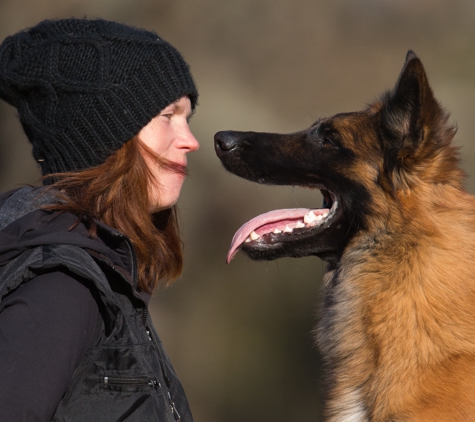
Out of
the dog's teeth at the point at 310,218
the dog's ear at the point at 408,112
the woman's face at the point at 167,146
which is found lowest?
the dog's teeth at the point at 310,218

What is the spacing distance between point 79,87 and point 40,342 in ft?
2.71

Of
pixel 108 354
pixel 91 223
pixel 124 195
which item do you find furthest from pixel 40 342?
pixel 124 195

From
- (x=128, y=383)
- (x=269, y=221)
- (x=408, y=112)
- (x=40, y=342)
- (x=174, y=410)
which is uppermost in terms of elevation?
(x=408, y=112)

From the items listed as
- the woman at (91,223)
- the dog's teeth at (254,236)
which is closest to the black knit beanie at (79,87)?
the woman at (91,223)

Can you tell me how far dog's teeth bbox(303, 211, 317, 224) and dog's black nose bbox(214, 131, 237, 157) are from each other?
16.7 inches

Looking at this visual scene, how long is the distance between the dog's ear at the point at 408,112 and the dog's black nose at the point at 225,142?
2.06ft

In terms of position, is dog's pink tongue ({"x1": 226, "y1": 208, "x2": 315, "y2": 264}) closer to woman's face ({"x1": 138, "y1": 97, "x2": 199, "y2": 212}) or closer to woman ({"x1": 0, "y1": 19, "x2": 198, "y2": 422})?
woman ({"x1": 0, "y1": 19, "x2": 198, "y2": 422})

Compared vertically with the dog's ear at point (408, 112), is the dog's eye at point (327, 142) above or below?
below

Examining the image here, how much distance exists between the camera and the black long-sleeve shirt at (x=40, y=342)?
1183 millimetres

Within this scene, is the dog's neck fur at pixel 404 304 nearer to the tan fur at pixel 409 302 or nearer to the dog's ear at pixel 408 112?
the tan fur at pixel 409 302

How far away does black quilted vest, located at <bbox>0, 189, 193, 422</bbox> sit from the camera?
4.22 feet

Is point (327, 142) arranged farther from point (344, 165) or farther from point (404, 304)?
point (404, 304)

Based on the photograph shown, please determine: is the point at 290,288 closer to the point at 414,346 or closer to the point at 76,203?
the point at 414,346

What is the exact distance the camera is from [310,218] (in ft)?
7.47
